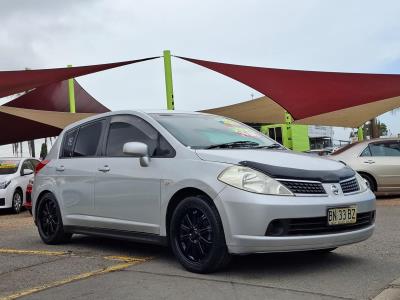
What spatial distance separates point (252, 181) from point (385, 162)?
8.67 meters

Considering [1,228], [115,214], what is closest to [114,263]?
[115,214]

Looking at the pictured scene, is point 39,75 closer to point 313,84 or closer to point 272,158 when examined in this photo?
point 313,84

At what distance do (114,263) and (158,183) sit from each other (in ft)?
3.26

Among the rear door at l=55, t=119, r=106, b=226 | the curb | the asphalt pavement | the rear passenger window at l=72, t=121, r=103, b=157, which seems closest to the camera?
the curb

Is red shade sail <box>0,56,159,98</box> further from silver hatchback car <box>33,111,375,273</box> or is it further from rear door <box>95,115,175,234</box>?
rear door <box>95,115,175,234</box>

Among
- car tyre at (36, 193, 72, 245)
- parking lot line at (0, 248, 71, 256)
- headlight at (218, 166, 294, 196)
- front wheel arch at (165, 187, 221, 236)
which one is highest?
headlight at (218, 166, 294, 196)

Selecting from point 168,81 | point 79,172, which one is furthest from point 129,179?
point 168,81

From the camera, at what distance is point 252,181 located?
4.95 m

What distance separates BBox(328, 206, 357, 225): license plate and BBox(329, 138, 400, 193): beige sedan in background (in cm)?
784

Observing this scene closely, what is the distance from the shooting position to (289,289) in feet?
15.1

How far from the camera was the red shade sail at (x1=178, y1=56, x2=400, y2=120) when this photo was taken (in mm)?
14789

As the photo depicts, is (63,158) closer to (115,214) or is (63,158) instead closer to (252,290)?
(115,214)

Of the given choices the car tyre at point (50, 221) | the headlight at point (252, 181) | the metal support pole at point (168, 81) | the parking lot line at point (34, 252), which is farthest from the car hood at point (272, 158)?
the metal support pole at point (168, 81)

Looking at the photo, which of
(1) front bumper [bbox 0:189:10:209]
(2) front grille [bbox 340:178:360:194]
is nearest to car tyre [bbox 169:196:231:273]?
(2) front grille [bbox 340:178:360:194]
